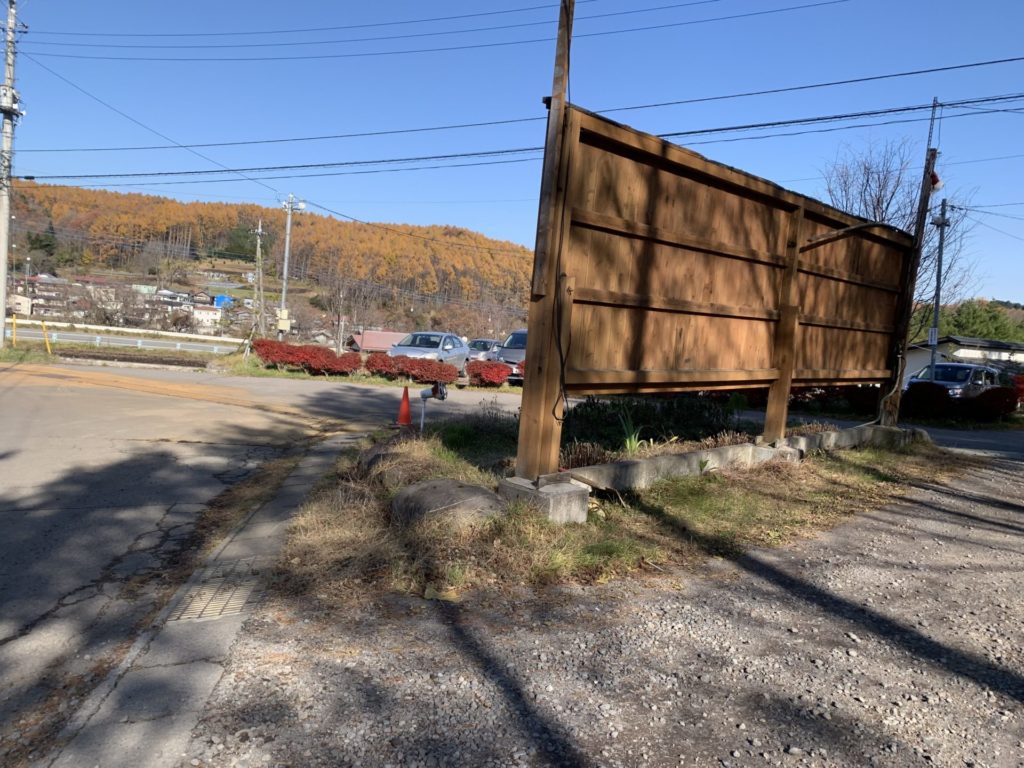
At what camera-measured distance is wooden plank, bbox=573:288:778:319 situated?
19.6 feet

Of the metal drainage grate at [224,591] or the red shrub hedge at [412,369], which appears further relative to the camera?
the red shrub hedge at [412,369]

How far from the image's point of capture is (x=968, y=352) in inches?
1602

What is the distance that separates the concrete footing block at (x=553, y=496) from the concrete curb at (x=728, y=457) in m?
0.39

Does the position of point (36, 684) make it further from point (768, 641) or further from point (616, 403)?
point (616, 403)

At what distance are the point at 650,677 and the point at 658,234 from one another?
4.21 meters

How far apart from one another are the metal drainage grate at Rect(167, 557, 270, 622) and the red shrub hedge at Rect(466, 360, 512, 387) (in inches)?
685

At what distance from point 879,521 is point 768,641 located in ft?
11.3

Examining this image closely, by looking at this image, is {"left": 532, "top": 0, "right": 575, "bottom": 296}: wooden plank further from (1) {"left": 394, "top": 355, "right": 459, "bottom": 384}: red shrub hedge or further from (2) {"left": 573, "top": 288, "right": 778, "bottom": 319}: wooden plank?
(1) {"left": 394, "top": 355, "right": 459, "bottom": 384}: red shrub hedge

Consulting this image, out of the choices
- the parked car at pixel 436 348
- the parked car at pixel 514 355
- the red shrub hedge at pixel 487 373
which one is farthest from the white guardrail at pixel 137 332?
the red shrub hedge at pixel 487 373

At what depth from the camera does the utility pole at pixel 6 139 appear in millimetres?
25375

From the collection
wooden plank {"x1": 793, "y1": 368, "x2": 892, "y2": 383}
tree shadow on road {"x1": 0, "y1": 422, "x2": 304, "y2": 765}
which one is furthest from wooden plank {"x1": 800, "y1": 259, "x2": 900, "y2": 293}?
tree shadow on road {"x1": 0, "y1": 422, "x2": 304, "y2": 765}

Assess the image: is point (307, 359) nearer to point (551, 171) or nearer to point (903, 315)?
point (903, 315)

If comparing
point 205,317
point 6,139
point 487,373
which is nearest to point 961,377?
point 487,373

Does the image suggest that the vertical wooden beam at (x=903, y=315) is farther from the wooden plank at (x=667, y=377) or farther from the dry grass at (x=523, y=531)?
the wooden plank at (x=667, y=377)
